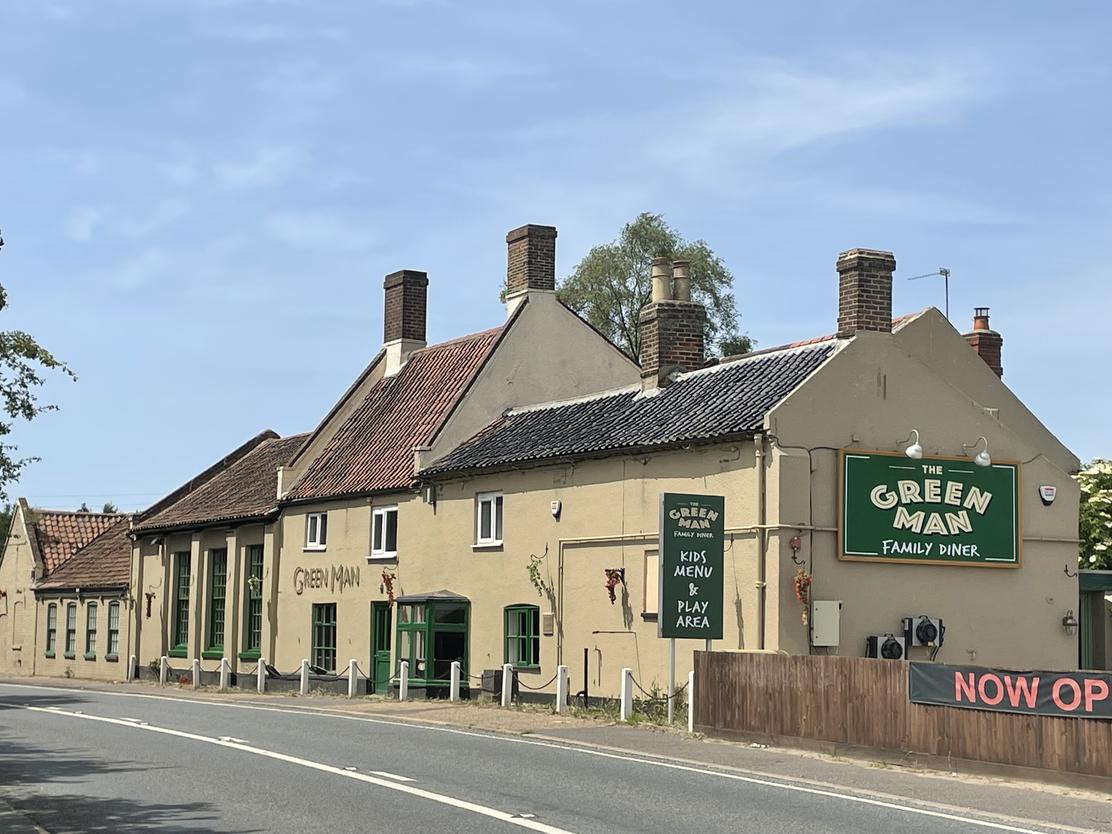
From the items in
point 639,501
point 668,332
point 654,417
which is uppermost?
point 668,332

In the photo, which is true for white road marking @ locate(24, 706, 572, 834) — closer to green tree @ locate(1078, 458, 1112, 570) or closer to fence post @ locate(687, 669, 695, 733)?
fence post @ locate(687, 669, 695, 733)

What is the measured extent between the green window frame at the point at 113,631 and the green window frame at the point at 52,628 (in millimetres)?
4291

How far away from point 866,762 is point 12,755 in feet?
34.8

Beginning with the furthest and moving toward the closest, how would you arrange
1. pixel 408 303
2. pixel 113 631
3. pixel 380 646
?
1. pixel 113 631
2. pixel 408 303
3. pixel 380 646

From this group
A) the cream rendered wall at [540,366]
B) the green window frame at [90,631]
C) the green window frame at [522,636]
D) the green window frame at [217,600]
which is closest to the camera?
the green window frame at [522,636]

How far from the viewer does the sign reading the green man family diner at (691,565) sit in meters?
24.4

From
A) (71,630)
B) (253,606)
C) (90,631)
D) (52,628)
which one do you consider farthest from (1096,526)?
(52,628)

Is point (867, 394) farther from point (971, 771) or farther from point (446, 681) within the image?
point (446, 681)

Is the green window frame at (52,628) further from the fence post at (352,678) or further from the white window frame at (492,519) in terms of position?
the white window frame at (492,519)

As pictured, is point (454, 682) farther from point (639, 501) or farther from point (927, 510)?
point (927, 510)

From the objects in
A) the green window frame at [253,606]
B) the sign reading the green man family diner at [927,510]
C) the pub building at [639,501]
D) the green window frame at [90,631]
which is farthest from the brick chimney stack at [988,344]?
the green window frame at [90,631]

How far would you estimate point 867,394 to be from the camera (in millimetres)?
26266

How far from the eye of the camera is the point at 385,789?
1512cm

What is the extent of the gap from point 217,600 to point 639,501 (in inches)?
745
